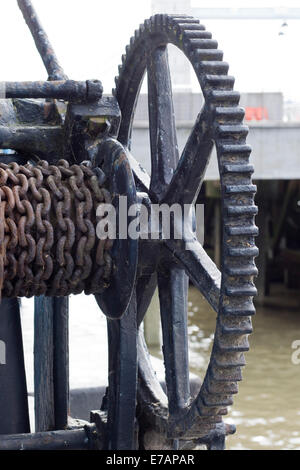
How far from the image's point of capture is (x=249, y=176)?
198 cm

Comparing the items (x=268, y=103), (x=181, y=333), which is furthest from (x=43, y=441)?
(x=268, y=103)

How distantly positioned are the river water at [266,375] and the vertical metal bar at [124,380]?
415 cm

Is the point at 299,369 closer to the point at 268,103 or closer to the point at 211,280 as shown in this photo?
the point at 268,103

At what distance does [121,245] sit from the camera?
209 cm

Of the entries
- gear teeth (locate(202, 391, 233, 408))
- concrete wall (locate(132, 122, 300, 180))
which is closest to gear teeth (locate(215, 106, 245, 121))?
gear teeth (locate(202, 391, 233, 408))

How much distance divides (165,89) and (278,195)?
1179cm

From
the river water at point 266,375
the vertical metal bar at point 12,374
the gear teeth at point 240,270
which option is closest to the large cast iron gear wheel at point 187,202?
the gear teeth at point 240,270

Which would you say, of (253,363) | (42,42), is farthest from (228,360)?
(253,363)

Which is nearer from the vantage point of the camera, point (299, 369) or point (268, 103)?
point (299, 369)

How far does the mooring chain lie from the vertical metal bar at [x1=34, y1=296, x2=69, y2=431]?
46 cm

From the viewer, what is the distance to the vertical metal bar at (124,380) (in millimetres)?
2367

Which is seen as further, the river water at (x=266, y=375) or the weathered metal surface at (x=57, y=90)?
the river water at (x=266, y=375)

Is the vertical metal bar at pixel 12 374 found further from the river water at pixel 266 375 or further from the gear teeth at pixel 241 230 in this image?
the river water at pixel 266 375
